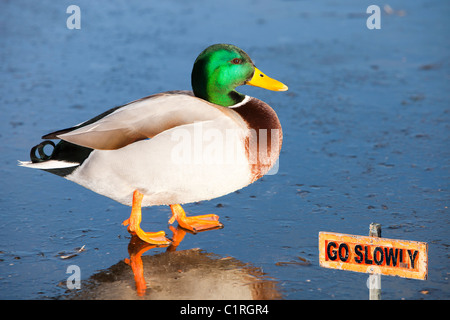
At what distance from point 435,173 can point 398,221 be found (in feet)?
2.79

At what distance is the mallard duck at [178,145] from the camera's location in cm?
334

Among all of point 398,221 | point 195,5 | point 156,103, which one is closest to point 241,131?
point 156,103

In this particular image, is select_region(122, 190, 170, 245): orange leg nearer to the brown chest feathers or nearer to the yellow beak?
the brown chest feathers

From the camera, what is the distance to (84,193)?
4227 millimetres

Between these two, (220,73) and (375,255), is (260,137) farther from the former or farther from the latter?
(375,255)

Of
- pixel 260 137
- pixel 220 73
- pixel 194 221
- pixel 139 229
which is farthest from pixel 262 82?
pixel 139 229

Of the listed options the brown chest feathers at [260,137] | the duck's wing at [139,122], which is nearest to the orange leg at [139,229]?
the duck's wing at [139,122]

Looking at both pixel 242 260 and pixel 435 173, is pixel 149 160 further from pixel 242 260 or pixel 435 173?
pixel 435 173

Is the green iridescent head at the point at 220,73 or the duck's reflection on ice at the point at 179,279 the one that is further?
the green iridescent head at the point at 220,73

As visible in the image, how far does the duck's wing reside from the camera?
337 centimetres

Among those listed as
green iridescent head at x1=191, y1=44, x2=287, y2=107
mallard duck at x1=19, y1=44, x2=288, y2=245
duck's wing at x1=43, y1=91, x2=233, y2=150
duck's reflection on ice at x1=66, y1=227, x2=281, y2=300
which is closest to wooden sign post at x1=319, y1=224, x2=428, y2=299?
duck's reflection on ice at x1=66, y1=227, x2=281, y2=300

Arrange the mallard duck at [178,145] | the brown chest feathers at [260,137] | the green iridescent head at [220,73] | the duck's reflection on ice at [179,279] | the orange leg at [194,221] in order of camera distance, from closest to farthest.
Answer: the duck's reflection on ice at [179,279]
the mallard duck at [178,145]
the brown chest feathers at [260,137]
the green iridescent head at [220,73]
the orange leg at [194,221]

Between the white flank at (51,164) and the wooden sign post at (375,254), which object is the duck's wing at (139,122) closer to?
the white flank at (51,164)

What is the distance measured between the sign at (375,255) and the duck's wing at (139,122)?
1.06 m
